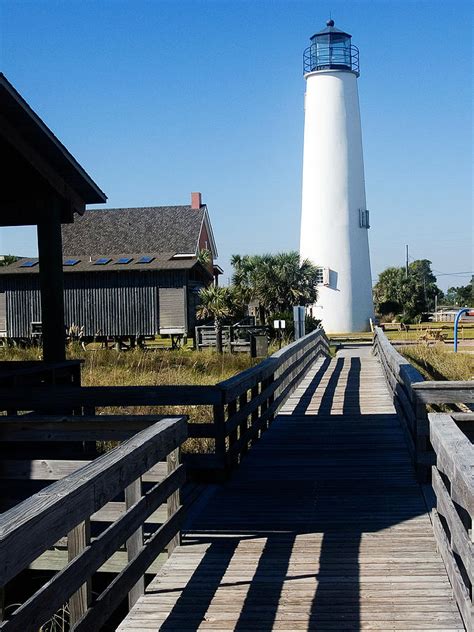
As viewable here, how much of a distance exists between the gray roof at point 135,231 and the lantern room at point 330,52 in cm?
976

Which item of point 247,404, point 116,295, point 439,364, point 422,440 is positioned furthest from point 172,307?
point 422,440

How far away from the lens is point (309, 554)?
5.29m

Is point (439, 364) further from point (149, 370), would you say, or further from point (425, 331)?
point (425, 331)

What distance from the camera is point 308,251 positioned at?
4409 centimetres

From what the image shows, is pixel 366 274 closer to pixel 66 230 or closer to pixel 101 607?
pixel 66 230

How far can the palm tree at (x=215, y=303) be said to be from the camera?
3350 centimetres

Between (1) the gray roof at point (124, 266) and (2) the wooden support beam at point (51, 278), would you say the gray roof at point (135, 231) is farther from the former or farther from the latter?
(2) the wooden support beam at point (51, 278)

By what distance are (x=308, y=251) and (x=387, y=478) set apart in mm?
37014

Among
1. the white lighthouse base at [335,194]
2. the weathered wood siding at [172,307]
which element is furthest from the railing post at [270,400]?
the white lighthouse base at [335,194]

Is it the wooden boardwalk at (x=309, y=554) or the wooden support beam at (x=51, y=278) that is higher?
the wooden support beam at (x=51, y=278)

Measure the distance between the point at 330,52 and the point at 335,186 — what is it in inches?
283

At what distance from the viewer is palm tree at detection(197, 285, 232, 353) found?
33.5m

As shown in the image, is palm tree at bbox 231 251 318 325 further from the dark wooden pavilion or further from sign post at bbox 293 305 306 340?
the dark wooden pavilion

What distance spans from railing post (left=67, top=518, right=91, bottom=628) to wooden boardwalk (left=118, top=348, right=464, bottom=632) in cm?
54
